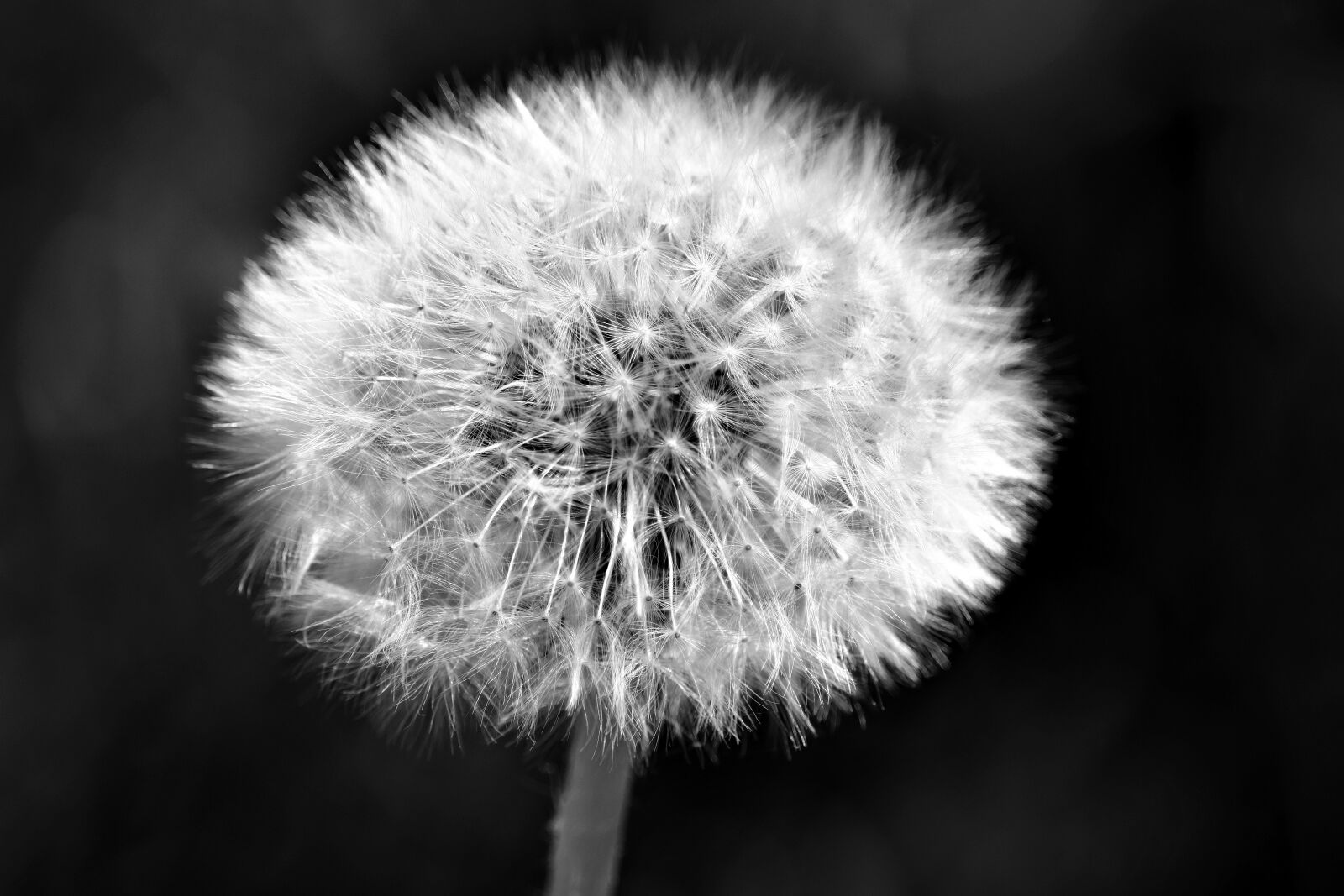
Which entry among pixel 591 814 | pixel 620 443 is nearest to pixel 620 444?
pixel 620 443

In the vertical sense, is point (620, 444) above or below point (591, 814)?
above

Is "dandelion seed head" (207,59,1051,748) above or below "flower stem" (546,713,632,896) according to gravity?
above

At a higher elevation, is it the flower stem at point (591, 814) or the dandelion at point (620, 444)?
the dandelion at point (620, 444)

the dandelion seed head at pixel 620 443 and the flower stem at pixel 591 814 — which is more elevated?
the dandelion seed head at pixel 620 443

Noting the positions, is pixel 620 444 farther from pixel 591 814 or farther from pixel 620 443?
pixel 591 814

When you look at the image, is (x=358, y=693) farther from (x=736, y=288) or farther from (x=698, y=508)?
(x=736, y=288)
